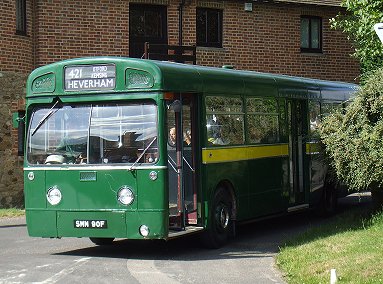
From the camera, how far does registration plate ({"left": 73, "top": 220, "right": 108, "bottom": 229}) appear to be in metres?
11.6

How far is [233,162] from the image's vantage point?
1336cm

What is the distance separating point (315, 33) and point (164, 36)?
568cm

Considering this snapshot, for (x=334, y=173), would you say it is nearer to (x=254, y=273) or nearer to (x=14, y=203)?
(x=254, y=273)

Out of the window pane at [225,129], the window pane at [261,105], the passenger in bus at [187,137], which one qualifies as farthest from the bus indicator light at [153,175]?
the window pane at [261,105]

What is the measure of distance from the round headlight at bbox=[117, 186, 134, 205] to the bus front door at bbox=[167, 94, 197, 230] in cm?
64

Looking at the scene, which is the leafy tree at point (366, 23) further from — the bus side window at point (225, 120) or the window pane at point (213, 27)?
the window pane at point (213, 27)

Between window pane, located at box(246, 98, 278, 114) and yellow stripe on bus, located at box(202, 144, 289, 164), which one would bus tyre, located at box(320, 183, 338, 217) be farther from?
window pane, located at box(246, 98, 278, 114)

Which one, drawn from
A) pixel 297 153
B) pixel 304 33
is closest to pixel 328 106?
pixel 297 153

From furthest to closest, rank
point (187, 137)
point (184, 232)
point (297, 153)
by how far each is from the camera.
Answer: point (297, 153)
point (187, 137)
point (184, 232)

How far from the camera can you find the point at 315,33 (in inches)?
1040

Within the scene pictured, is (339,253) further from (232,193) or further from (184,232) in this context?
(232,193)

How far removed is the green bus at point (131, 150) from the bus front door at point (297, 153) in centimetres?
234

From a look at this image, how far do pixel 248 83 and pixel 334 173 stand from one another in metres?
2.28

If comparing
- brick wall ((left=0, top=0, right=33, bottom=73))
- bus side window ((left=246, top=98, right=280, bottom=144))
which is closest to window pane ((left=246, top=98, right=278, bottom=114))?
bus side window ((left=246, top=98, right=280, bottom=144))
